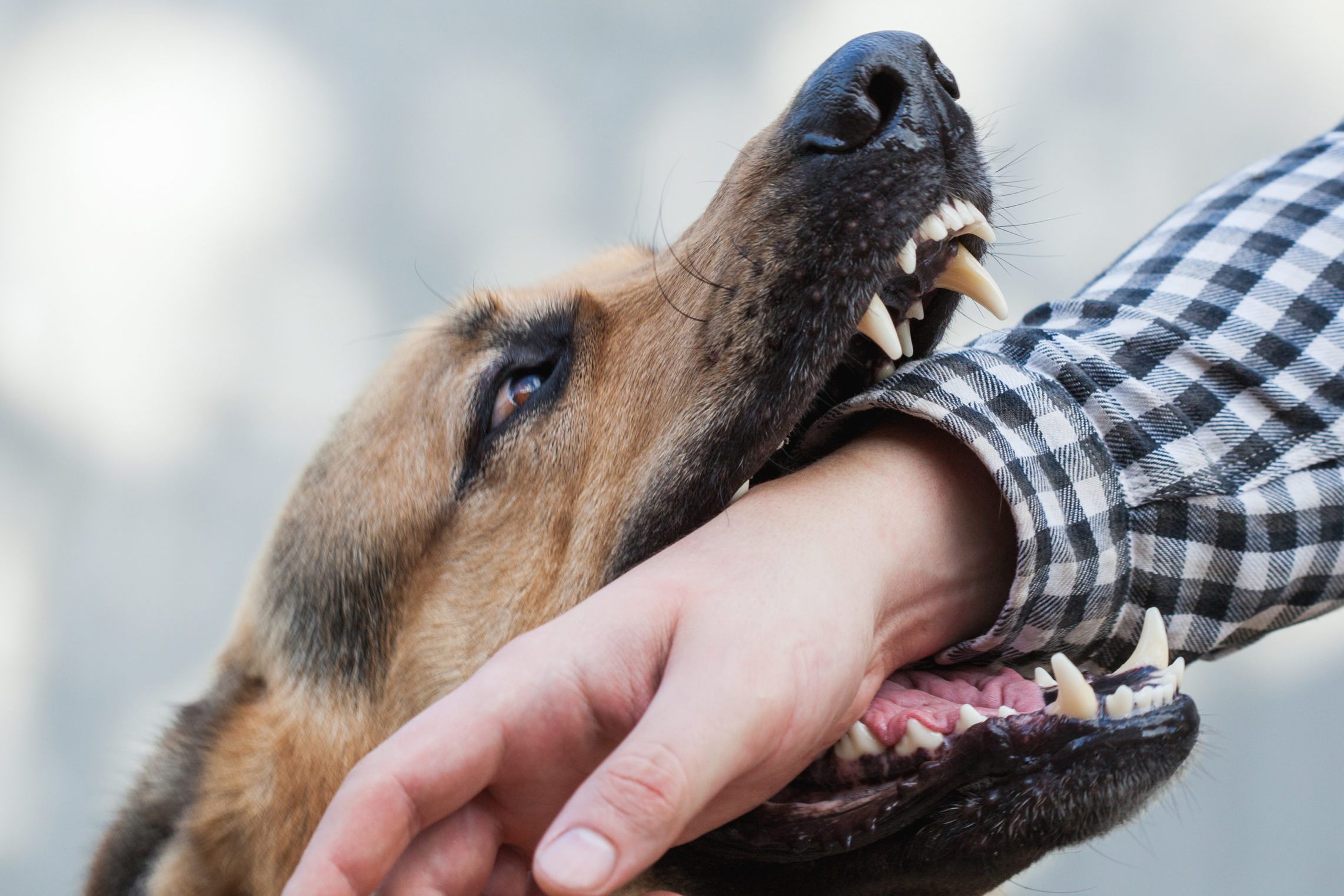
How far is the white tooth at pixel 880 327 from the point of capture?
1553 mm

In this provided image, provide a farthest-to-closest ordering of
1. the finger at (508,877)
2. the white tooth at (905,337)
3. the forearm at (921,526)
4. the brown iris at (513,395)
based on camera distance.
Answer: the brown iris at (513,395) < the white tooth at (905,337) < the forearm at (921,526) < the finger at (508,877)

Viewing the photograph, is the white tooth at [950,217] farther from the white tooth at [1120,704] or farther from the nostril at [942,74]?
the white tooth at [1120,704]

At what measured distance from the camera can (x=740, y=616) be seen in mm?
1169

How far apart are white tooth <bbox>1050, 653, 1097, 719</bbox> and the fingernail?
0.74 metres

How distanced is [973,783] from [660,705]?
63 cm

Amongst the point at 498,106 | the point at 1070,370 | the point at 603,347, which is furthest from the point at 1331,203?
the point at 498,106

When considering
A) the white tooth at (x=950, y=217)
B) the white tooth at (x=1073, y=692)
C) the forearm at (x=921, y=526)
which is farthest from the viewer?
the white tooth at (x=950, y=217)

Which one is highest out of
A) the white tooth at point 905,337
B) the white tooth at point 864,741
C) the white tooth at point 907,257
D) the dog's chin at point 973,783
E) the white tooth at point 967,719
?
the white tooth at point 907,257

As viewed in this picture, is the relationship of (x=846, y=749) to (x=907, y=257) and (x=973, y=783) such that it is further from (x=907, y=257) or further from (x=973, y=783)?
(x=907, y=257)

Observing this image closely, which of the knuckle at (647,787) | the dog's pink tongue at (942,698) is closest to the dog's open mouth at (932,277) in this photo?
the dog's pink tongue at (942,698)

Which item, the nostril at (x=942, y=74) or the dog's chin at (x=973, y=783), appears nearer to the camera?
the dog's chin at (x=973, y=783)

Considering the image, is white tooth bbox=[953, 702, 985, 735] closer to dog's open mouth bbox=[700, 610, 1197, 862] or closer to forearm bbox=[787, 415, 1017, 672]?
dog's open mouth bbox=[700, 610, 1197, 862]

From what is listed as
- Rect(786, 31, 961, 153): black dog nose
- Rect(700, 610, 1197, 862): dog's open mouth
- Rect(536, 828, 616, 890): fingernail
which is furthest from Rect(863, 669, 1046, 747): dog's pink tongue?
Rect(786, 31, 961, 153): black dog nose

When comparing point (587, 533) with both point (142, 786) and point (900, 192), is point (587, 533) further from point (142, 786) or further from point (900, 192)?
point (142, 786)
